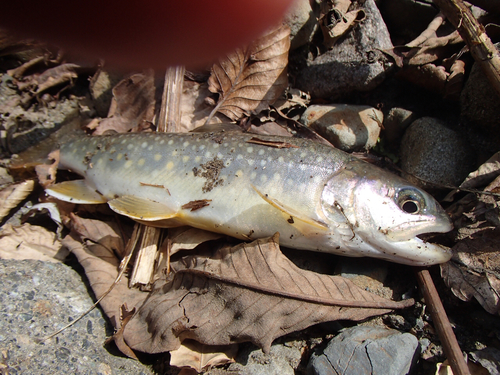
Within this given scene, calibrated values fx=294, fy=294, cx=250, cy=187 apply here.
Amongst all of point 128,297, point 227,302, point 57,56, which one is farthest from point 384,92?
point 57,56

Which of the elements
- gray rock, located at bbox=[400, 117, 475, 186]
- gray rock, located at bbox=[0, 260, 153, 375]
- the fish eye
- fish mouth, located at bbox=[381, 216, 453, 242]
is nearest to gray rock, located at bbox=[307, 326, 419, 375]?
fish mouth, located at bbox=[381, 216, 453, 242]

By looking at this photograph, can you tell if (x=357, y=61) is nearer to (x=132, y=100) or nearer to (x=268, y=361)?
(x=132, y=100)

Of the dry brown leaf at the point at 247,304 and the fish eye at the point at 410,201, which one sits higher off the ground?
the fish eye at the point at 410,201

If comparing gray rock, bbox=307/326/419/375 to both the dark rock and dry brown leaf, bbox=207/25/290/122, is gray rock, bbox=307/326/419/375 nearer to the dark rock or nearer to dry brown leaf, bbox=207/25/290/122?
the dark rock

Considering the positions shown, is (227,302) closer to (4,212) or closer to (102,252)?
(102,252)

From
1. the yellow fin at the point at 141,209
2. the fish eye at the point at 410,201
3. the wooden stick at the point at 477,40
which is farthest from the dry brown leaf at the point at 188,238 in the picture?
the wooden stick at the point at 477,40

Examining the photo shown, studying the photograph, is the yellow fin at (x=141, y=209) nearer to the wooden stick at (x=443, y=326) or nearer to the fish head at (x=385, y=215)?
the fish head at (x=385, y=215)
